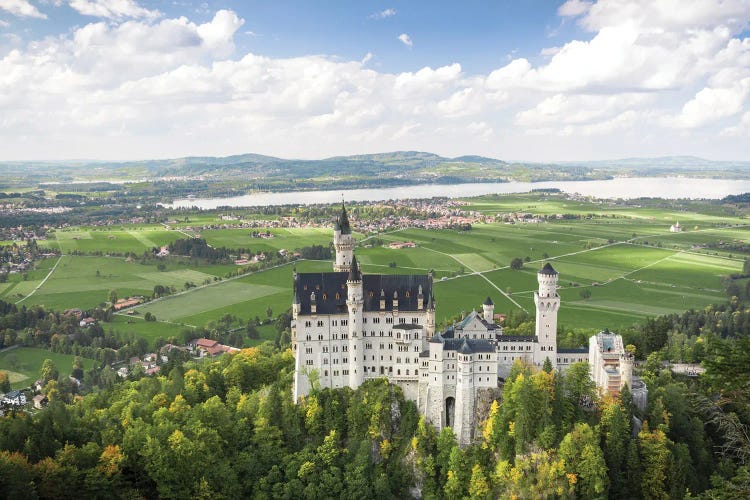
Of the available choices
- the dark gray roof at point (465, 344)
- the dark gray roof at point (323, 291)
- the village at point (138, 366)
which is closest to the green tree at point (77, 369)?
the village at point (138, 366)

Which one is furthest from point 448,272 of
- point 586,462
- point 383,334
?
point 586,462

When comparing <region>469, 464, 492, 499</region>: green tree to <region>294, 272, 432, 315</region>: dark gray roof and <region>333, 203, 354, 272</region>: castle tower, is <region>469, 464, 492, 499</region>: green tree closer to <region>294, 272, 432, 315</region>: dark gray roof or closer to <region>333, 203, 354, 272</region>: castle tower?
<region>294, 272, 432, 315</region>: dark gray roof

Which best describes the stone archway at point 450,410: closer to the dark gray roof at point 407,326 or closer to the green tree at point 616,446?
the dark gray roof at point 407,326

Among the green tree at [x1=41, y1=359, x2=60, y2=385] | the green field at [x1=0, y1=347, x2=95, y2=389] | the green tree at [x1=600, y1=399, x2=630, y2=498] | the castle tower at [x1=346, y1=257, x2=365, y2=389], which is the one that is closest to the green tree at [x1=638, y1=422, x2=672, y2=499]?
the green tree at [x1=600, y1=399, x2=630, y2=498]

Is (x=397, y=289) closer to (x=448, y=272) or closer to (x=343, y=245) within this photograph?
(x=343, y=245)

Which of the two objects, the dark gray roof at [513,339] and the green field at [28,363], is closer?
the dark gray roof at [513,339]
